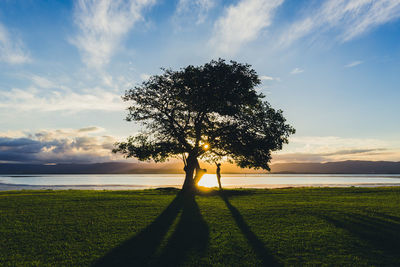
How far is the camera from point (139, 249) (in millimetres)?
10117

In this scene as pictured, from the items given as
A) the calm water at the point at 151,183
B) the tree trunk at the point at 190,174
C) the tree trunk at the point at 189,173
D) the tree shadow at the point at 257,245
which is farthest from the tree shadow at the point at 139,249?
the calm water at the point at 151,183

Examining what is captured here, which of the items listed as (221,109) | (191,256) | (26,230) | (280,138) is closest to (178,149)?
(221,109)

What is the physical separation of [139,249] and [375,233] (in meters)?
10.3

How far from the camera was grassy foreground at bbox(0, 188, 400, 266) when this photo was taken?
920 cm

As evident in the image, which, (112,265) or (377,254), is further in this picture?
(377,254)

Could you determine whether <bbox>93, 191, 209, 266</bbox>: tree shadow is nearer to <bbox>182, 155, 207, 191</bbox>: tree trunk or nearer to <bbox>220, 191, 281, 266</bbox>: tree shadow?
<bbox>220, 191, 281, 266</bbox>: tree shadow

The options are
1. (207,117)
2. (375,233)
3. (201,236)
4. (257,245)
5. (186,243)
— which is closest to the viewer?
(257,245)

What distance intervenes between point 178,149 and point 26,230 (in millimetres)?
21320

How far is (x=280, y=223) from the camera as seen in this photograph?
14227 mm

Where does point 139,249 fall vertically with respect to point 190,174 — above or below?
below

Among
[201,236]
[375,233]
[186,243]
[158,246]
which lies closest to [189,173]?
[201,236]

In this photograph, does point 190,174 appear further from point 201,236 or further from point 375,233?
point 375,233

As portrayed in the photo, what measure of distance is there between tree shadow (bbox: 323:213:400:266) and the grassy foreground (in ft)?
0.08

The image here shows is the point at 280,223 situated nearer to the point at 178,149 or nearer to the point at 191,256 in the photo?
the point at 191,256
